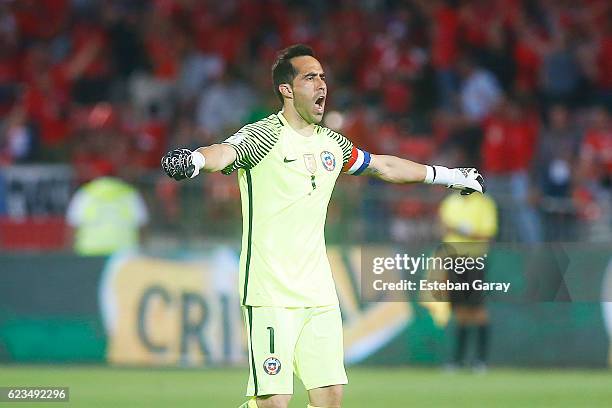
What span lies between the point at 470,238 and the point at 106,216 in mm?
4407

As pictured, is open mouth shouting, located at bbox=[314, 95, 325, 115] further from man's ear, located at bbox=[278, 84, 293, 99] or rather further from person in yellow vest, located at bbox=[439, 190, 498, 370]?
person in yellow vest, located at bbox=[439, 190, 498, 370]

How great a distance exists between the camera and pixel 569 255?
1463 cm

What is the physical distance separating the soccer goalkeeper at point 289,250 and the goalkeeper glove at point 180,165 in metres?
0.50

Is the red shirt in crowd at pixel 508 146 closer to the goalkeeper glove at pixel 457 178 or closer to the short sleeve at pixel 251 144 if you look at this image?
the goalkeeper glove at pixel 457 178

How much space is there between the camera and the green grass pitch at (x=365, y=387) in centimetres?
1169

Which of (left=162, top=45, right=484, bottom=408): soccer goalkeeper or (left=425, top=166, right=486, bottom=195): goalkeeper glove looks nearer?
(left=162, top=45, right=484, bottom=408): soccer goalkeeper

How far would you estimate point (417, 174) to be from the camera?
26.4 feet

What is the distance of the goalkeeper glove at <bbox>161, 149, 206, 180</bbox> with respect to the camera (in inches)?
264

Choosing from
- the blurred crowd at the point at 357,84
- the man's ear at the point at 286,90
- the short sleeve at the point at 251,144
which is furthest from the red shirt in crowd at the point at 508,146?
the short sleeve at the point at 251,144

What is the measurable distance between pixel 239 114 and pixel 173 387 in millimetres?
6880

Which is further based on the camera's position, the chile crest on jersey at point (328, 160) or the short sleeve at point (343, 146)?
the short sleeve at point (343, 146)

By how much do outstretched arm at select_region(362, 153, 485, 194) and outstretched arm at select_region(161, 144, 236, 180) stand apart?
45.4 inches

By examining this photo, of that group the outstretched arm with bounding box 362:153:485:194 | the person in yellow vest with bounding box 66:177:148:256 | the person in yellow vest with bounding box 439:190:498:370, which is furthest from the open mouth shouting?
the person in yellow vest with bounding box 66:177:148:256

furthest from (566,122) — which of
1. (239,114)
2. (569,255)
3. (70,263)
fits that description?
(70,263)
